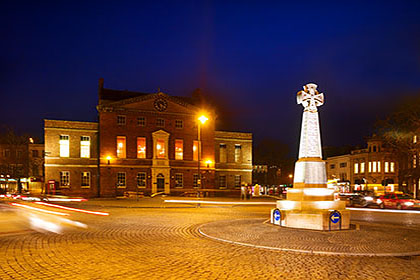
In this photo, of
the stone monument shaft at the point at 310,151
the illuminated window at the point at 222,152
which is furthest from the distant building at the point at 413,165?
the illuminated window at the point at 222,152

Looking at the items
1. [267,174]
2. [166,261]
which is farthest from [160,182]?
[267,174]

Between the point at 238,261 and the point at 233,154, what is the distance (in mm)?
42113

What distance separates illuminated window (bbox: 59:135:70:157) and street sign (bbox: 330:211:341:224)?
36.5m

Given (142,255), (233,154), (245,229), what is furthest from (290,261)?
(233,154)

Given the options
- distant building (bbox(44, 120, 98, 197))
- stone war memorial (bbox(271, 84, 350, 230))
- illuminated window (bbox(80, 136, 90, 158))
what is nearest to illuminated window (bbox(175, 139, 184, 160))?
distant building (bbox(44, 120, 98, 197))

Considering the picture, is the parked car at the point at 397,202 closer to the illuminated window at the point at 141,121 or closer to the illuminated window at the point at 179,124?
the illuminated window at the point at 179,124

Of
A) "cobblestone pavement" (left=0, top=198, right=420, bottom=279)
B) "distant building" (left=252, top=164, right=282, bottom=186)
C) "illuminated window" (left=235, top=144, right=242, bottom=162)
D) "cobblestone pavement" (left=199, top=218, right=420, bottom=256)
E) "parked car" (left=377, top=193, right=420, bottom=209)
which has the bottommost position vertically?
"distant building" (left=252, top=164, right=282, bottom=186)

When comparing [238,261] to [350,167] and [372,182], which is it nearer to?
[372,182]

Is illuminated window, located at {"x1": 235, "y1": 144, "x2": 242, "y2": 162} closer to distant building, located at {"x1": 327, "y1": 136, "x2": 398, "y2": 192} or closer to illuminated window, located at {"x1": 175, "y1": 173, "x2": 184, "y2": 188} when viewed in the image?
illuminated window, located at {"x1": 175, "y1": 173, "x2": 184, "y2": 188}

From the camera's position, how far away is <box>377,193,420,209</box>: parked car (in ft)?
90.1

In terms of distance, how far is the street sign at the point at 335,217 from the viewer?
41.9 feet

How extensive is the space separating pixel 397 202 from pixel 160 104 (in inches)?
1146

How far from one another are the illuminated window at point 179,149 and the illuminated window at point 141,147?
4.22 meters

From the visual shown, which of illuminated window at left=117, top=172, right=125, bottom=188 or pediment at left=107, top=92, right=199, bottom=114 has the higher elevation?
pediment at left=107, top=92, right=199, bottom=114
